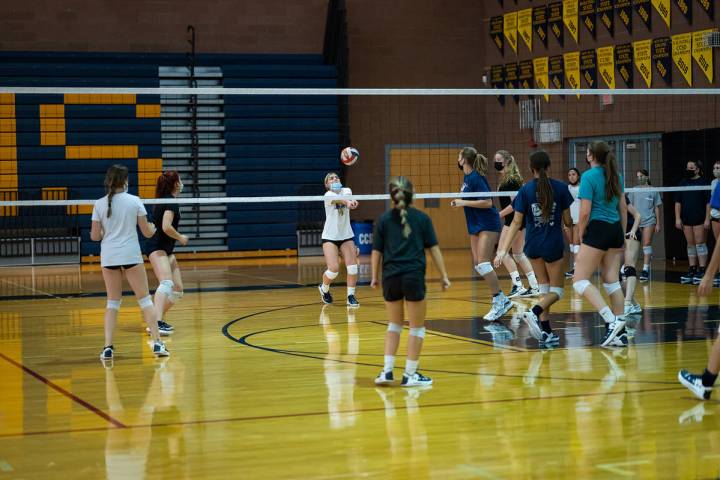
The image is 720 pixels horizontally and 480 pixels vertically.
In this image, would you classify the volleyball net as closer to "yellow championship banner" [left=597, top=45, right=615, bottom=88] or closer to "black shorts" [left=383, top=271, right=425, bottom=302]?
"yellow championship banner" [left=597, top=45, right=615, bottom=88]

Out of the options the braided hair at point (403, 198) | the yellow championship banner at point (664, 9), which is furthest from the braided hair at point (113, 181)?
the yellow championship banner at point (664, 9)

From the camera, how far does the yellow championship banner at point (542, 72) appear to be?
22391 millimetres

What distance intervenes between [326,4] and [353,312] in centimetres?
1338

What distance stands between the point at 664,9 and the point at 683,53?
1004 mm

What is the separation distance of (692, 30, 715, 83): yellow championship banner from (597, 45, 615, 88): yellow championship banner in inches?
86.7

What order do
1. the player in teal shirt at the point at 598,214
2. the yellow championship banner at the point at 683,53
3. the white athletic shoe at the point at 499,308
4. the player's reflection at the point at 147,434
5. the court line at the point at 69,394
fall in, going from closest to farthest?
the player's reflection at the point at 147,434, the court line at the point at 69,394, the player in teal shirt at the point at 598,214, the white athletic shoe at the point at 499,308, the yellow championship banner at the point at 683,53

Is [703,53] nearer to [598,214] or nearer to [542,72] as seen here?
[542,72]

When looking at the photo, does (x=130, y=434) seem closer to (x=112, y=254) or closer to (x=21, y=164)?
(x=112, y=254)

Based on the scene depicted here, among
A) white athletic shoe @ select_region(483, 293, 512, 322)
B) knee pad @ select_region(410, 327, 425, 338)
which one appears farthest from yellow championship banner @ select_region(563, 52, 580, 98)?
knee pad @ select_region(410, 327, 425, 338)

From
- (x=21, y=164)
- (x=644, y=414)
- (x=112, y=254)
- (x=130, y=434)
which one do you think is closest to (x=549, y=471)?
(x=644, y=414)

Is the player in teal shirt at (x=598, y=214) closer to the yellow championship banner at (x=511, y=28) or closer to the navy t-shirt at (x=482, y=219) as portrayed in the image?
the navy t-shirt at (x=482, y=219)

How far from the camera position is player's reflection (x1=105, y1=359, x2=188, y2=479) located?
5.32 m

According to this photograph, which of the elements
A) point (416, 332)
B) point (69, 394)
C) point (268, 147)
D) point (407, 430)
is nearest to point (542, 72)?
point (268, 147)

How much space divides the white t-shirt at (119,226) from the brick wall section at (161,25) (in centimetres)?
1489
